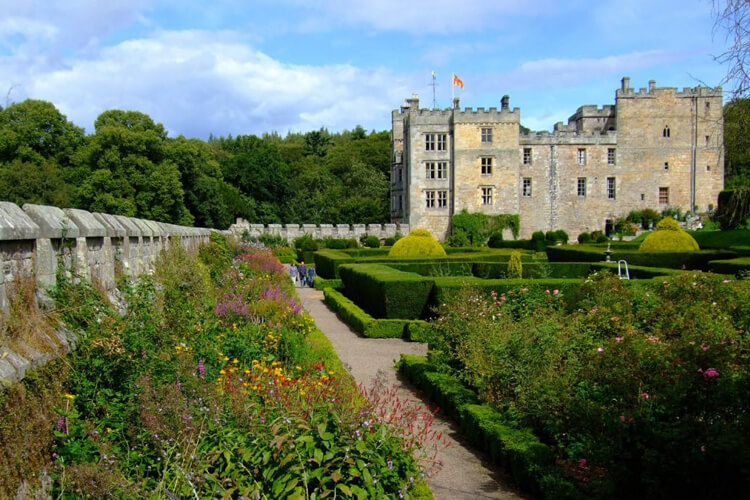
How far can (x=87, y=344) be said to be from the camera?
15.7 feet

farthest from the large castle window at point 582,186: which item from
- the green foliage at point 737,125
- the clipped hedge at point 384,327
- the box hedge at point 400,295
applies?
the green foliage at point 737,125

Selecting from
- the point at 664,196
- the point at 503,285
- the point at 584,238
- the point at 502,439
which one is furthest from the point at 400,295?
the point at 664,196

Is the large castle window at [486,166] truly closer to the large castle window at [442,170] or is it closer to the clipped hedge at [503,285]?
the large castle window at [442,170]

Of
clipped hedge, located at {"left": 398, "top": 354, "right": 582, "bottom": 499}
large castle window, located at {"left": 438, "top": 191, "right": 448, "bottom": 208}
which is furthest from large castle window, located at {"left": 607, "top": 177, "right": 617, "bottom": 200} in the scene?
clipped hedge, located at {"left": 398, "top": 354, "right": 582, "bottom": 499}

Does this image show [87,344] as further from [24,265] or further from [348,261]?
[348,261]

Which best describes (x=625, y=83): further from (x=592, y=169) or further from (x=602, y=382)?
(x=602, y=382)

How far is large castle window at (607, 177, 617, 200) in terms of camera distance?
139ft

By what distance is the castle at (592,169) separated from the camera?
41.1 m

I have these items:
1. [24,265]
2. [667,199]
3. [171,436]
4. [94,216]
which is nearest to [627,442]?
[171,436]

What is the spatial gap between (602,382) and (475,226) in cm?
3491

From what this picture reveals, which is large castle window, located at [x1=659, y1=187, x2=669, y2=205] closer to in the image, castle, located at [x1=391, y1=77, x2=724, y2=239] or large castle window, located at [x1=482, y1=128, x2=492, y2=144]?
castle, located at [x1=391, y1=77, x2=724, y2=239]

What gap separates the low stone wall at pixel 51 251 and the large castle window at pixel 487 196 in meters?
34.5

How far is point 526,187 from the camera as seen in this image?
42.2 meters

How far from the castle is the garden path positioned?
29.3m
